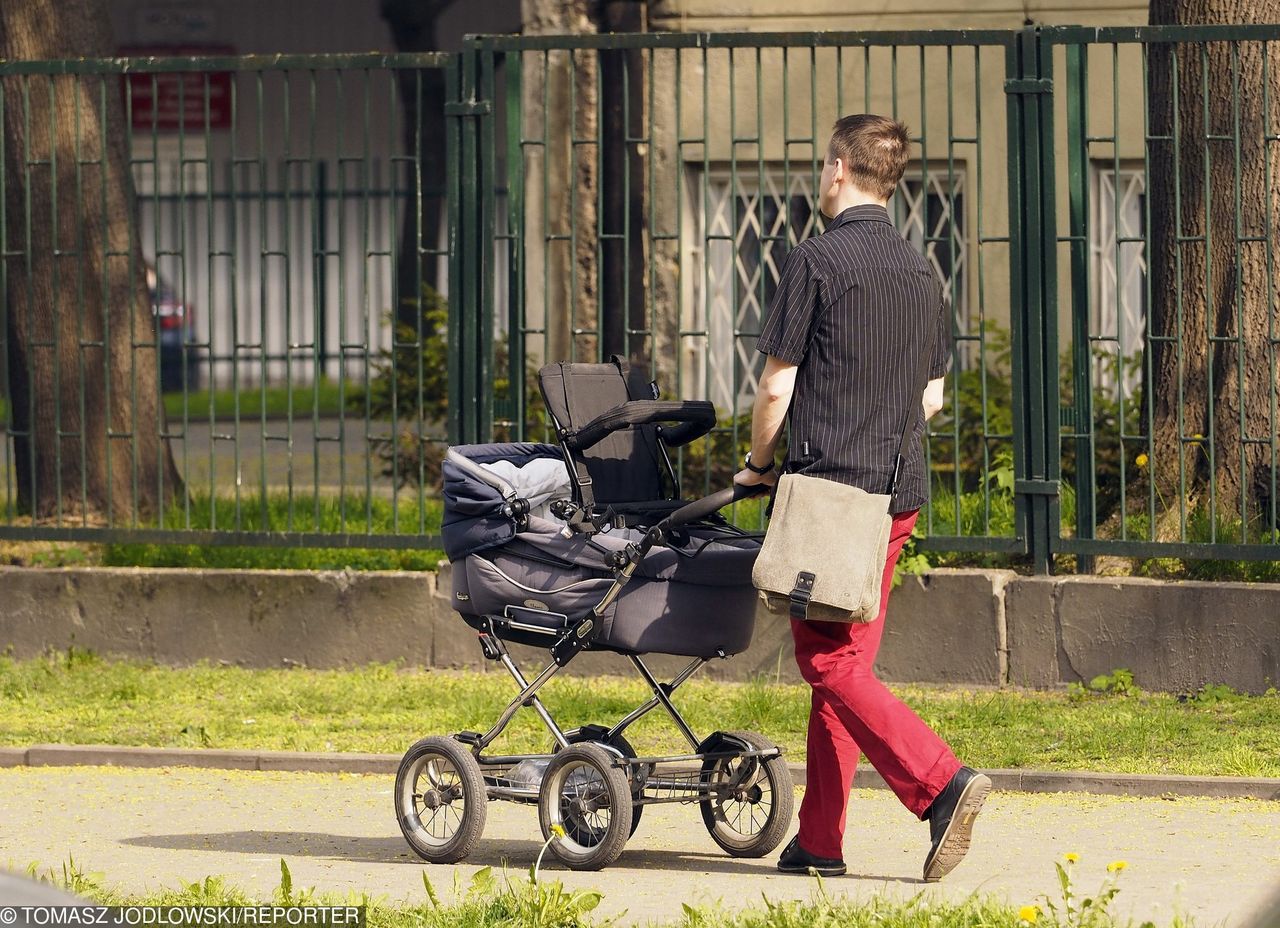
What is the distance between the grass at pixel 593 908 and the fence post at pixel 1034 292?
3.36 meters

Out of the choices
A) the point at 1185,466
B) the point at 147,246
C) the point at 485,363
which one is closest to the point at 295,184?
the point at 147,246

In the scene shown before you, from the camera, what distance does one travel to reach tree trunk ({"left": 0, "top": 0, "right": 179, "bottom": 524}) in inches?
390

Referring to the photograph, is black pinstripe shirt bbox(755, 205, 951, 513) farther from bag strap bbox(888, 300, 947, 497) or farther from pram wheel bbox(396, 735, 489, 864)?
pram wheel bbox(396, 735, 489, 864)

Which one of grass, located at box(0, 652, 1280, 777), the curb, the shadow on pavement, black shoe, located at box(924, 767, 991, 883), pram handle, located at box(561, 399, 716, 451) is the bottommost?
the shadow on pavement

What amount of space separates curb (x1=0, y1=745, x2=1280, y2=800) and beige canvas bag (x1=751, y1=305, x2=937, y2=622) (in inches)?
67.5

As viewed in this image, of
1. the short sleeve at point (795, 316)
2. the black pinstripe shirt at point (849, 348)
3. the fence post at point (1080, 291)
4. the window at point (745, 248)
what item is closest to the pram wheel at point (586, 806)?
the black pinstripe shirt at point (849, 348)

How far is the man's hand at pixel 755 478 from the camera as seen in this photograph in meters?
5.65

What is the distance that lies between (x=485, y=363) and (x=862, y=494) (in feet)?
13.4

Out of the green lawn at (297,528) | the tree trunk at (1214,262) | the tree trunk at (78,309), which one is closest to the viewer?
the tree trunk at (1214,262)

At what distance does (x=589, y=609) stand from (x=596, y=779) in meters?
0.47

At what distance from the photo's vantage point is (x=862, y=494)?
18.0ft

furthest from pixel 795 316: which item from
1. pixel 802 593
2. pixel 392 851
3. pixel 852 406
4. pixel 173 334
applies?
pixel 173 334

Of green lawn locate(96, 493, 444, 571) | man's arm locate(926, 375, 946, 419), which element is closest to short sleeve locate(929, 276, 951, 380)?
man's arm locate(926, 375, 946, 419)

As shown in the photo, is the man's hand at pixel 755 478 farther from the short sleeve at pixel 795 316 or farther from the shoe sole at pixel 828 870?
the shoe sole at pixel 828 870
